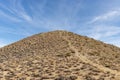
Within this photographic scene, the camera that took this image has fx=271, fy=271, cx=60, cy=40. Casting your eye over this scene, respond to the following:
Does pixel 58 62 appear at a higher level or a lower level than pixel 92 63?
higher

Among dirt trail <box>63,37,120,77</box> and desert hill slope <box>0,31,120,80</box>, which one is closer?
desert hill slope <box>0,31,120,80</box>

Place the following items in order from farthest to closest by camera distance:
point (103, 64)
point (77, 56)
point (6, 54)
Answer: point (6, 54) → point (77, 56) → point (103, 64)

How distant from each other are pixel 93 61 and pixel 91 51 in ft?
21.7

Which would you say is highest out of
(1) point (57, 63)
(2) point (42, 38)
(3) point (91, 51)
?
(2) point (42, 38)

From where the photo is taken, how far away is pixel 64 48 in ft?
140

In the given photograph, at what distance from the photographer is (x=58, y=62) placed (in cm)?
3409

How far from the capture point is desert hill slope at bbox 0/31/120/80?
27641 mm

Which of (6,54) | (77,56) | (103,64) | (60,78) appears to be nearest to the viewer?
(60,78)

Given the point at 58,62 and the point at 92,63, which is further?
the point at 58,62

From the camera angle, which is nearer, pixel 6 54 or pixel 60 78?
pixel 60 78

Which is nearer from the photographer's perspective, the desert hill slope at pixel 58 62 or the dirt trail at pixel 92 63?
the desert hill slope at pixel 58 62

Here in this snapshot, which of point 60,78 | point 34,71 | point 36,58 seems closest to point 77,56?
point 36,58

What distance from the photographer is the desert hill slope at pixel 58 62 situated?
27641mm

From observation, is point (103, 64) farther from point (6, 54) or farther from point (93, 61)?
point (6, 54)
